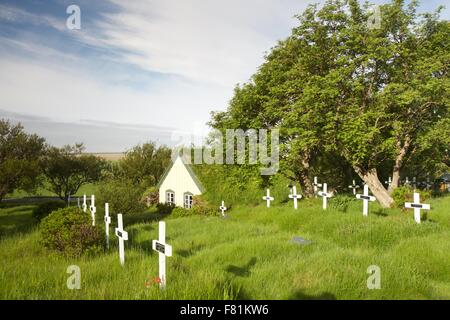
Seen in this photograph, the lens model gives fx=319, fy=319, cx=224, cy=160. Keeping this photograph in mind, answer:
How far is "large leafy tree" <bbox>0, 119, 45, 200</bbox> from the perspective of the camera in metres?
23.1

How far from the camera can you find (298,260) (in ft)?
29.1

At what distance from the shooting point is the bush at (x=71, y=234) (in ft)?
34.3

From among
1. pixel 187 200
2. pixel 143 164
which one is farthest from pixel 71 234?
pixel 143 164

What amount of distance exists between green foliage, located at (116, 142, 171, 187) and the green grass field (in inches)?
1118

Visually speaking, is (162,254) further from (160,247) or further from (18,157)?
(18,157)

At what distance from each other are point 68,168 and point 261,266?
110 feet

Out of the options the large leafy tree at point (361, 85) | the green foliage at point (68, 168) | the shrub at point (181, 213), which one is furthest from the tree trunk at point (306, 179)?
the green foliage at point (68, 168)

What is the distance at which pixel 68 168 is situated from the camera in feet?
119

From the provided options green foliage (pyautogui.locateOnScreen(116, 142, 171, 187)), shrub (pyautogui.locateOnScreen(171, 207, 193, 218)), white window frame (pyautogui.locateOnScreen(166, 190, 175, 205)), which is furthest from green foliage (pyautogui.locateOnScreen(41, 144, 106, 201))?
shrub (pyautogui.locateOnScreen(171, 207, 193, 218))

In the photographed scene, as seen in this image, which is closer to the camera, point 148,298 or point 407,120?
point 148,298

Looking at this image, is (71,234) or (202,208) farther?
(202,208)
